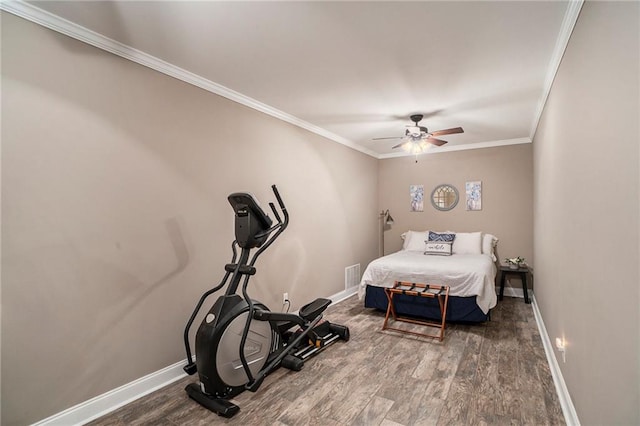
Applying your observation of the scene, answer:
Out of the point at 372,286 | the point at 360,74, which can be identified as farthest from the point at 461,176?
the point at 360,74

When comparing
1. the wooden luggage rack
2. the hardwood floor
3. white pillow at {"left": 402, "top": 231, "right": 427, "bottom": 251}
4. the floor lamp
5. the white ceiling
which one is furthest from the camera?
the floor lamp

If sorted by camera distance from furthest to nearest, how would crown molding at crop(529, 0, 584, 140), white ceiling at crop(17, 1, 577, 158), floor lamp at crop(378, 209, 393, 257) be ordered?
1. floor lamp at crop(378, 209, 393, 257)
2. white ceiling at crop(17, 1, 577, 158)
3. crown molding at crop(529, 0, 584, 140)

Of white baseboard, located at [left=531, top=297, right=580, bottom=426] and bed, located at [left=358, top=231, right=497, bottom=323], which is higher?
bed, located at [left=358, top=231, right=497, bottom=323]

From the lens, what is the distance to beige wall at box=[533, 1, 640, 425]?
1132 millimetres

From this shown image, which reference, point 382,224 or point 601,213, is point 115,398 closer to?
point 601,213

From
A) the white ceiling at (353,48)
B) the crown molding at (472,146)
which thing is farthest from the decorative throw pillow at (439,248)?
the white ceiling at (353,48)

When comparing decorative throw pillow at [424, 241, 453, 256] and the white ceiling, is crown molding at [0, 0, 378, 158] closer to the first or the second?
the white ceiling

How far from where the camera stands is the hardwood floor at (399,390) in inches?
86.4

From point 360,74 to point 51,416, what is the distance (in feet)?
10.8

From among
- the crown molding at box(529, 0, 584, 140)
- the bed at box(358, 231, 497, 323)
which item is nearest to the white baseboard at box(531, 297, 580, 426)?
the bed at box(358, 231, 497, 323)

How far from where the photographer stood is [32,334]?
6.46ft

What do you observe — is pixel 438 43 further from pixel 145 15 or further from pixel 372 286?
pixel 372 286

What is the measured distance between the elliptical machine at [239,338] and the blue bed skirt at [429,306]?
67.5 inches

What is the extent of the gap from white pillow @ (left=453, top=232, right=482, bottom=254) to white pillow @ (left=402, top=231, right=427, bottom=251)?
0.53 m
